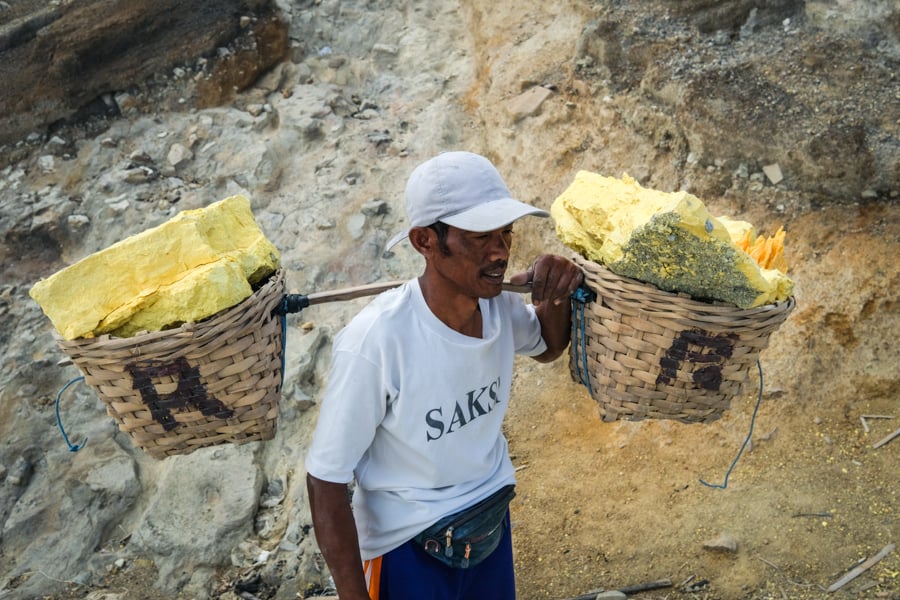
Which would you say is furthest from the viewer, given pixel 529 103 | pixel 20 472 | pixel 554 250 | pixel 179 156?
pixel 179 156

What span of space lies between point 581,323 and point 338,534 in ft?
2.97

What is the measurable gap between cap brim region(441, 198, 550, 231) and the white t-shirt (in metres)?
0.25

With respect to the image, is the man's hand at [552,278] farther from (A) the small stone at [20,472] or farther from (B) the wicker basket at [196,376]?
(A) the small stone at [20,472]

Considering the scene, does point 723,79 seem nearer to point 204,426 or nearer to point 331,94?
point 331,94

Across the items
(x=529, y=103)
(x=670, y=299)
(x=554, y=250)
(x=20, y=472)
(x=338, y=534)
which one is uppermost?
(x=670, y=299)

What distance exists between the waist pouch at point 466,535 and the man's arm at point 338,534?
192 millimetres

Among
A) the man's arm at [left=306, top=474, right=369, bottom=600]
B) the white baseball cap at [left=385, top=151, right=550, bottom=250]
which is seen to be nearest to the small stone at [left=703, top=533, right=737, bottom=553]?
the man's arm at [left=306, top=474, right=369, bottom=600]

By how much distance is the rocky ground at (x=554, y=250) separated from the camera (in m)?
3.60

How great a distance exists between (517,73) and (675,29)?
1.04m

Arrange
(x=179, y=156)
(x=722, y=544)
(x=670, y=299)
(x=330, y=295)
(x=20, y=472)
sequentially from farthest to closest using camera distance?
(x=179, y=156) < (x=20, y=472) < (x=722, y=544) < (x=330, y=295) < (x=670, y=299)

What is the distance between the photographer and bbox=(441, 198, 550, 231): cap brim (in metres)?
1.92

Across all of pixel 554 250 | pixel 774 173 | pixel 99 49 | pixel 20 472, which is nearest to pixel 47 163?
pixel 99 49

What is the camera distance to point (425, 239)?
2.04 m

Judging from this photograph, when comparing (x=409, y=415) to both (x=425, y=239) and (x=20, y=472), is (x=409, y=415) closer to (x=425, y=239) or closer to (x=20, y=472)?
(x=425, y=239)
